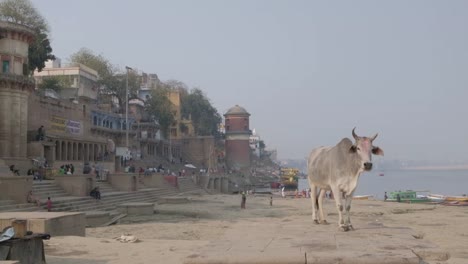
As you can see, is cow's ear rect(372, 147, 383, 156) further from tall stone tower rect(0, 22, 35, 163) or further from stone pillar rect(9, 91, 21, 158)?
stone pillar rect(9, 91, 21, 158)

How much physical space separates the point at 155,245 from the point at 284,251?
211 inches

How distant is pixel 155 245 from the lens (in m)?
11.7

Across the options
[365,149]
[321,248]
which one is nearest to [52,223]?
[321,248]

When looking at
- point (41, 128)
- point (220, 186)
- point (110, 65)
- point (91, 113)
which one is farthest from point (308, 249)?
point (110, 65)

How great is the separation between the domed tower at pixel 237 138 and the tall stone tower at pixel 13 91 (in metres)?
63.3

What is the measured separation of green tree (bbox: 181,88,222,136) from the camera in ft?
322

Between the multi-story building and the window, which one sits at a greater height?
the multi-story building

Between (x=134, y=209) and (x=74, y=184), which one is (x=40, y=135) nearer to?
(x=74, y=184)

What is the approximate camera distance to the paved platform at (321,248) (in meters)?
6.61

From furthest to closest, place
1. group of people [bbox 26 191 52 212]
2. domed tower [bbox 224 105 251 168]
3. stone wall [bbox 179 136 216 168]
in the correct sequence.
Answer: domed tower [bbox 224 105 251 168] < stone wall [bbox 179 136 216 168] < group of people [bbox 26 191 52 212]

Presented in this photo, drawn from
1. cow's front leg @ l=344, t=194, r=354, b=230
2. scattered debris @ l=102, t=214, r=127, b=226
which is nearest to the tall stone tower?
scattered debris @ l=102, t=214, r=127, b=226

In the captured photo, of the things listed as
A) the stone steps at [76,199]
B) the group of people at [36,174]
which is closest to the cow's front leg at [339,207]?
the stone steps at [76,199]

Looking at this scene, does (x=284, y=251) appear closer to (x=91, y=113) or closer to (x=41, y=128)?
(x=41, y=128)

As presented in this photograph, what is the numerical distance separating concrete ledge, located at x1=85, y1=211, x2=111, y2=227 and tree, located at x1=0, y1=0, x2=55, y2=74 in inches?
1210
